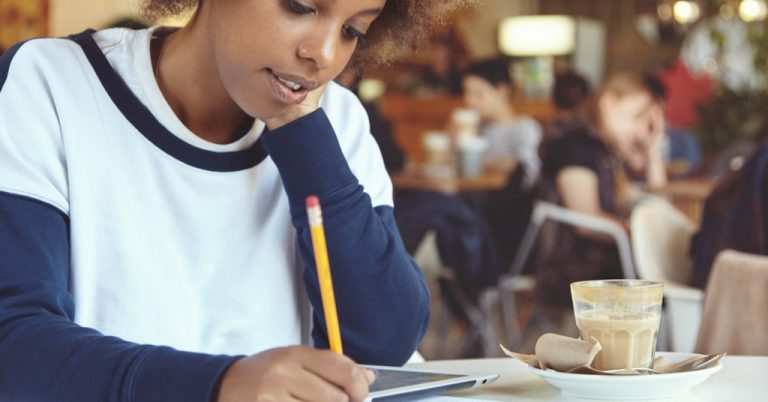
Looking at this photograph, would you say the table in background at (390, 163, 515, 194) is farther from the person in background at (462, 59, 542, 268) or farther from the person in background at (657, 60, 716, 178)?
the person in background at (657, 60, 716, 178)

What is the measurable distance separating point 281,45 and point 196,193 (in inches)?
8.4

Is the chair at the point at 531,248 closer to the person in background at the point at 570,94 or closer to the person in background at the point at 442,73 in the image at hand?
the person in background at the point at 570,94

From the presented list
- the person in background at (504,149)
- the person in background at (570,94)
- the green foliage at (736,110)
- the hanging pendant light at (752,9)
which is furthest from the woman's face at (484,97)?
the hanging pendant light at (752,9)

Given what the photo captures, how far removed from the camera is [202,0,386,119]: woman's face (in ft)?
3.51

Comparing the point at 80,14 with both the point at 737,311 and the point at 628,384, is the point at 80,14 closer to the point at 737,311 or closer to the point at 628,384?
the point at 737,311

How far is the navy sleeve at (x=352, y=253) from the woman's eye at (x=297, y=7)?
0.12 metres

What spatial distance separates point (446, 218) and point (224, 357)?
355 cm

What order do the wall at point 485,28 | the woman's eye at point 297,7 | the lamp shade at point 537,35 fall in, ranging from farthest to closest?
the wall at point 485,28 → the lamp shade at point 537,35 → the woman's eye at point 297,7

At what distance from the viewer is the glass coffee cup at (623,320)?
1018mm

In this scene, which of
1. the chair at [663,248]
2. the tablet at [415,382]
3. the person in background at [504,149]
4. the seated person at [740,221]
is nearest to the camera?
the tablet at [415,382]

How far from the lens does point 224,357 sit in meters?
0.85

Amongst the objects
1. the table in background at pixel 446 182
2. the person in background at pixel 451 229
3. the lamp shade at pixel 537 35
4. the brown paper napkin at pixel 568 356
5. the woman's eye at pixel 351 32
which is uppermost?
the lamp shade at pixel 537 35

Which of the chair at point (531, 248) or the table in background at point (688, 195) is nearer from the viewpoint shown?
the chair at point (531, 248)

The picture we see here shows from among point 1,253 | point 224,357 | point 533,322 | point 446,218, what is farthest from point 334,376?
point 533,322
